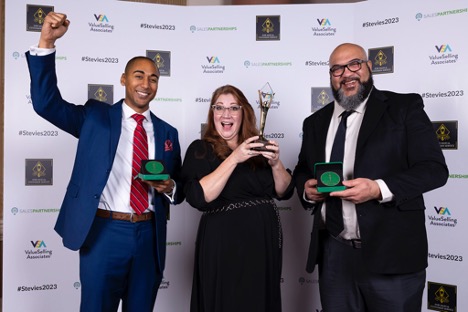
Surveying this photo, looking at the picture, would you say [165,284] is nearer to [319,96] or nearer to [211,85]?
[211,85]

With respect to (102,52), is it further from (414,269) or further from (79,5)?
(414,269)

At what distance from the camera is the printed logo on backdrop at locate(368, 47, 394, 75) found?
12.0ft

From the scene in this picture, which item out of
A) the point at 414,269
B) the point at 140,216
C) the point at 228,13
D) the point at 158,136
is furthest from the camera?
the point at 228,13

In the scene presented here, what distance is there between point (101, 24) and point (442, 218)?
281 centimetres

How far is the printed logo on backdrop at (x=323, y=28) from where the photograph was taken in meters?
3.84

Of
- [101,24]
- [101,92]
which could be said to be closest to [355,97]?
[101,92]

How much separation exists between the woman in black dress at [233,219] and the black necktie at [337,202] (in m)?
0.27

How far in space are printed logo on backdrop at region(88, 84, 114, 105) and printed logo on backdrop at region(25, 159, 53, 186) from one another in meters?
0.57

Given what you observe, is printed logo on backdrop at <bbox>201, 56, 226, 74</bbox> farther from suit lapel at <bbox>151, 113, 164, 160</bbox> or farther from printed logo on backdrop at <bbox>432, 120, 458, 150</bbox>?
printed logo on backdrop at <bbox>432, 120, 458, 150</bbox>

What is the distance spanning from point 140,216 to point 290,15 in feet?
7.26

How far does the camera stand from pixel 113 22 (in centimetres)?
374

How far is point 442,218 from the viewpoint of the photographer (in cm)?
339

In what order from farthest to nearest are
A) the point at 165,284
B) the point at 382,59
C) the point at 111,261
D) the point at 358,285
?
the point at 165,284 < the point at 382,59 < the point at 111,261 < the point at 358,285

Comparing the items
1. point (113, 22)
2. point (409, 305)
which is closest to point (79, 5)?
point (113, 22)
